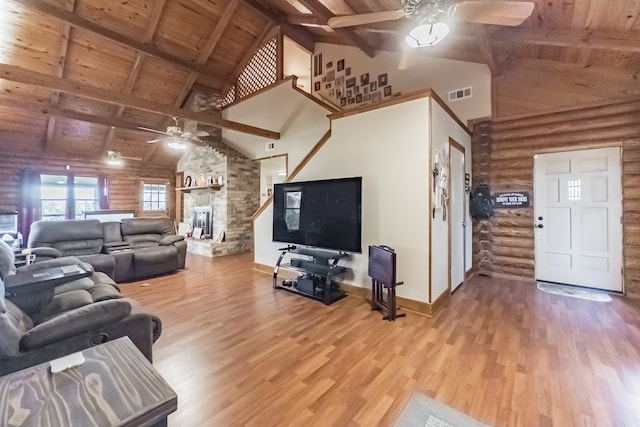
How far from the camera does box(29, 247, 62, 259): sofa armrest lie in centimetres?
A: 418

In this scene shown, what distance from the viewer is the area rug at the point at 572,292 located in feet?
12.6

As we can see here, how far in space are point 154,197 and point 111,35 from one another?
5.05 metres

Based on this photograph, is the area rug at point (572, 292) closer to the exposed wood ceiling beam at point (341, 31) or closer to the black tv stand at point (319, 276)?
the black tv stand at point (319, 276)

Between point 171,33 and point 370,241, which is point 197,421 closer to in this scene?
point 370,241

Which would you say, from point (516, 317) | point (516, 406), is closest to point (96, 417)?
point (516, 406)

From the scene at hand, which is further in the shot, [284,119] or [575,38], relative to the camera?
[284,119]

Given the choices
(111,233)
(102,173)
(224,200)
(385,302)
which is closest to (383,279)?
(385,302)

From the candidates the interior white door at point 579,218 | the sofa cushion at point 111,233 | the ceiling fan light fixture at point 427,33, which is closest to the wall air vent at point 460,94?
the interior white door at point 579,218

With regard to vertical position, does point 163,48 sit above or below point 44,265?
above

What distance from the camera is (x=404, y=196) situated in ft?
11.1

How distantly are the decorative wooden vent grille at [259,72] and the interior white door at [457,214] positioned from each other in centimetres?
451

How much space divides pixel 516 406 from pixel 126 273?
5505 mm

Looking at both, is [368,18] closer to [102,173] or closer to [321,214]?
Answer: [321,214]

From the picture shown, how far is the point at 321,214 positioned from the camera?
3859 mm
